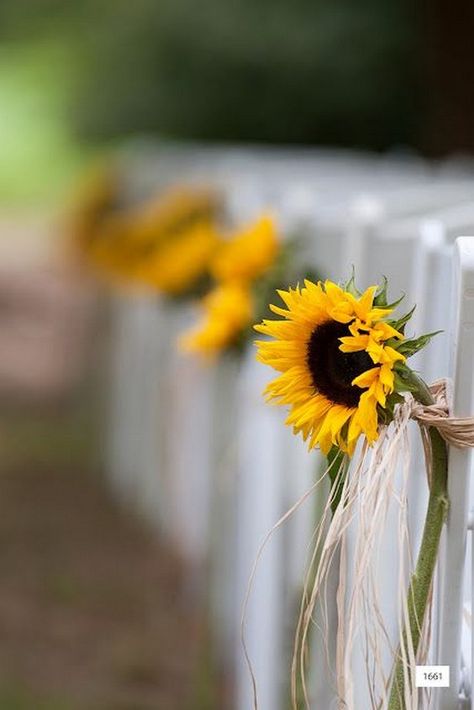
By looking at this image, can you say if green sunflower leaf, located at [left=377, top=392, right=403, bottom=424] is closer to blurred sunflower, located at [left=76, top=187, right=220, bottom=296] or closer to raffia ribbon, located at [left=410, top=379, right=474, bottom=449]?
raffia ribbon, located at [left=410, top=379, right=474, bottom=449]

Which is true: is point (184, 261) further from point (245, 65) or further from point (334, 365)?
point (245, 65)

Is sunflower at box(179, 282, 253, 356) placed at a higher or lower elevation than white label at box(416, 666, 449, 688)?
higher

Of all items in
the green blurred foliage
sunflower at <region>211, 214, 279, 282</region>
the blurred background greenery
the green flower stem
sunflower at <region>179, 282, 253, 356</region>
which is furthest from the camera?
the green blurred foliage

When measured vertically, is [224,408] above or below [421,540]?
above

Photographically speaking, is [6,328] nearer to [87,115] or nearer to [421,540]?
[87,115]

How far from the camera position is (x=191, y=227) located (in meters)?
4.55

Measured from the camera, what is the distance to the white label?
155 centimetres

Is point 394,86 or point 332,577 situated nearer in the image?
point 332,577

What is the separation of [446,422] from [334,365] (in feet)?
0.41

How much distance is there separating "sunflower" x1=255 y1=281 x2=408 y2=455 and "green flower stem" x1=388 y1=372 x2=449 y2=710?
11cm

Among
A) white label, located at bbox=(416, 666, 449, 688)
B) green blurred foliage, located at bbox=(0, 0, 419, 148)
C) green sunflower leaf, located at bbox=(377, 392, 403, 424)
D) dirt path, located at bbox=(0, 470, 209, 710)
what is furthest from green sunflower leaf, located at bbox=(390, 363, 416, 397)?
green blurred foliage, located at bbox=(0, 0, 419, 148)

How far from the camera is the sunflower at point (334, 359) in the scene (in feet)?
4.82

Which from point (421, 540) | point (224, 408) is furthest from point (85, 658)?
point (421, 540)

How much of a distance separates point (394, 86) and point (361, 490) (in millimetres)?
9866
